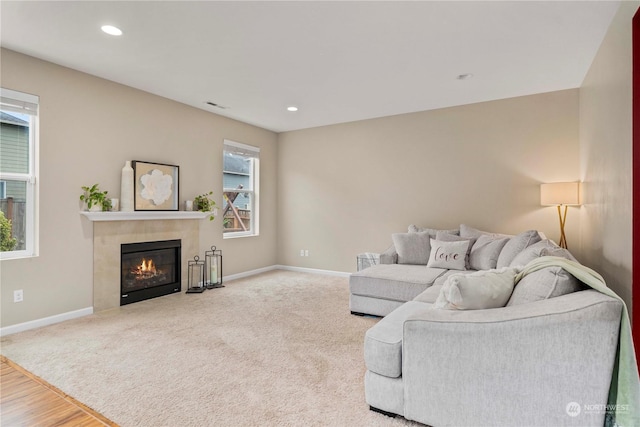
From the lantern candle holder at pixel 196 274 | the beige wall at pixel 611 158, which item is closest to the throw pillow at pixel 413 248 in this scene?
the beige wall at pixel 611 158

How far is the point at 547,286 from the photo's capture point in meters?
1.69

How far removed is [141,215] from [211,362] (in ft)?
7.82

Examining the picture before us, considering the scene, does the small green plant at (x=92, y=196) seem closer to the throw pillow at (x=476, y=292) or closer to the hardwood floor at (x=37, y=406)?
the hardwood floor at (x=37, y=406)

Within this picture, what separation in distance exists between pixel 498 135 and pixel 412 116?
1247mm

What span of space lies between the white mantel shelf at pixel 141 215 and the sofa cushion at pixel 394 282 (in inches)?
100

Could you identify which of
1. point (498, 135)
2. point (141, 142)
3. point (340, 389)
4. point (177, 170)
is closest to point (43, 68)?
point (141, 142)

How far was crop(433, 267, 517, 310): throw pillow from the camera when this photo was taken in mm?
1741

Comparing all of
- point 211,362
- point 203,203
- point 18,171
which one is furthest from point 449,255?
point 18,171

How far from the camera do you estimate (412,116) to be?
5121 mm

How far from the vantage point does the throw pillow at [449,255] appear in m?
3.91

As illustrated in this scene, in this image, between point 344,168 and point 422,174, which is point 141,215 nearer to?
point 344,168

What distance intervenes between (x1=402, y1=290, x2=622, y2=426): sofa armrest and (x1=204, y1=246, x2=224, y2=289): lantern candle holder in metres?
3.83

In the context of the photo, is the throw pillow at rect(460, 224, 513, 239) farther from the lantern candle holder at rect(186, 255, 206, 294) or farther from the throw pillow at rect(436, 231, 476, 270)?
the lantern candle holder at rect(186, 255, 206, 294)

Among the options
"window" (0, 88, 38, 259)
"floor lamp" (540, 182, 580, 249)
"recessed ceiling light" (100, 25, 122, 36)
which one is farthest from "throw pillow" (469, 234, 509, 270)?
"window" (0, 88, 38, 259)
